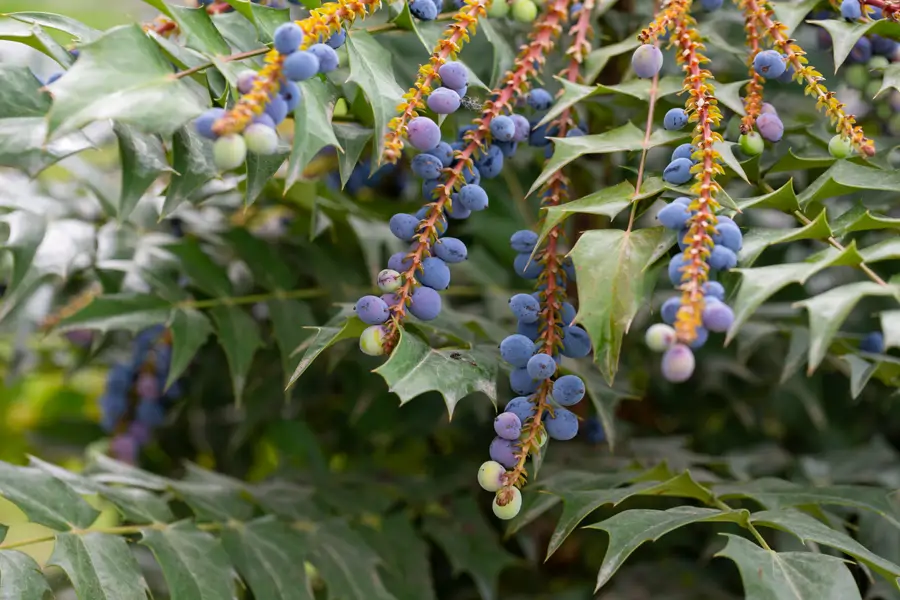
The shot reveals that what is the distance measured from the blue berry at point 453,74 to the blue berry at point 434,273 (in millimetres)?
99

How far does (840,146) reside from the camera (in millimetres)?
479

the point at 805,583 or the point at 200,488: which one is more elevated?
the point at 805,583

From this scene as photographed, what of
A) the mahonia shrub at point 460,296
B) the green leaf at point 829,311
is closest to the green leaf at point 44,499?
the mahonia shrub at point 460,296

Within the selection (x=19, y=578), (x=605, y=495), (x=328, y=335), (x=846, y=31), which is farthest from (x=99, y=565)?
(x=846, y=31)

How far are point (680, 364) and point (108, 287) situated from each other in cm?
55

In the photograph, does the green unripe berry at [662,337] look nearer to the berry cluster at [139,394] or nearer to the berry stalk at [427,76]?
the berry stalk at [427,76]

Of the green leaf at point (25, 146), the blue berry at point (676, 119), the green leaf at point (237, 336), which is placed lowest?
the green leaf at point (237, 336)

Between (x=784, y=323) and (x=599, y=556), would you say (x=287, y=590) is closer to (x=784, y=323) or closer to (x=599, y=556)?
(x=599, y=556)

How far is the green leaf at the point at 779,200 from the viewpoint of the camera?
1.45 ft

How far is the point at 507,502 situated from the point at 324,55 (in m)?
0.24

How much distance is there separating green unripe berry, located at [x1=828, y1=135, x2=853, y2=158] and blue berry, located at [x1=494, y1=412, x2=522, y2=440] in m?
0.24

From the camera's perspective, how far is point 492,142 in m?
0.53

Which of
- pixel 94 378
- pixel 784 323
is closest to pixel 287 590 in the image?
pixel 784 323

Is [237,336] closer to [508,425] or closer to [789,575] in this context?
[508,425]
